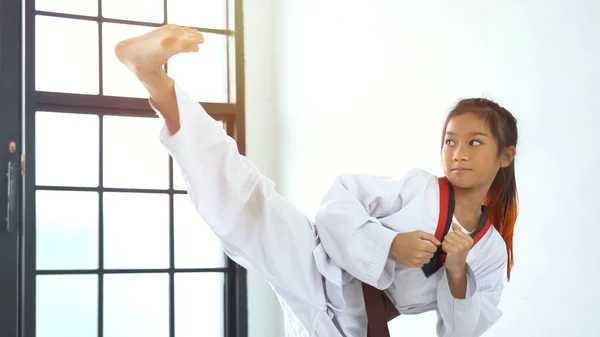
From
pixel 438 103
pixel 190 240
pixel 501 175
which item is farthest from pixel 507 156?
pixel 190 240

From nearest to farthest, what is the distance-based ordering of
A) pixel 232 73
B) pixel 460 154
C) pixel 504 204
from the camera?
1. pixel 460 154
2. pixel 504 204
3. pixel 232 73

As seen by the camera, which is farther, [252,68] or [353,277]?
[252,68]

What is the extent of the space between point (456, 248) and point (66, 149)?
200cm

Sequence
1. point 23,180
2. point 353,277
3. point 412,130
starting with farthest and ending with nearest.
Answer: point 23,180 → point 412,130 → point 353,277

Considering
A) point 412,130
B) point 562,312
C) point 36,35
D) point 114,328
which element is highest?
point 36,35

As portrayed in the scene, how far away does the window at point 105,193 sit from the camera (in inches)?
114

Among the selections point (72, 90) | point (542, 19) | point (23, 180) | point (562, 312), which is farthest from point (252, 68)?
point (562, 312)

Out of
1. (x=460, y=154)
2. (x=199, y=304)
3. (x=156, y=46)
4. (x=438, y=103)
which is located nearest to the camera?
(x=156, y=46)

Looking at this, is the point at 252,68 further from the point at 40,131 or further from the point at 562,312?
the point at 562,312

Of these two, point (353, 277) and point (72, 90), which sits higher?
point (72, 90)

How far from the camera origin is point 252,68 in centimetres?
325

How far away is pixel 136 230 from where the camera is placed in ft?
10.0

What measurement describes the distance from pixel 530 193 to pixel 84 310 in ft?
6.09

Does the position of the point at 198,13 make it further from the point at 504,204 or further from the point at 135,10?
the point at 504,204
